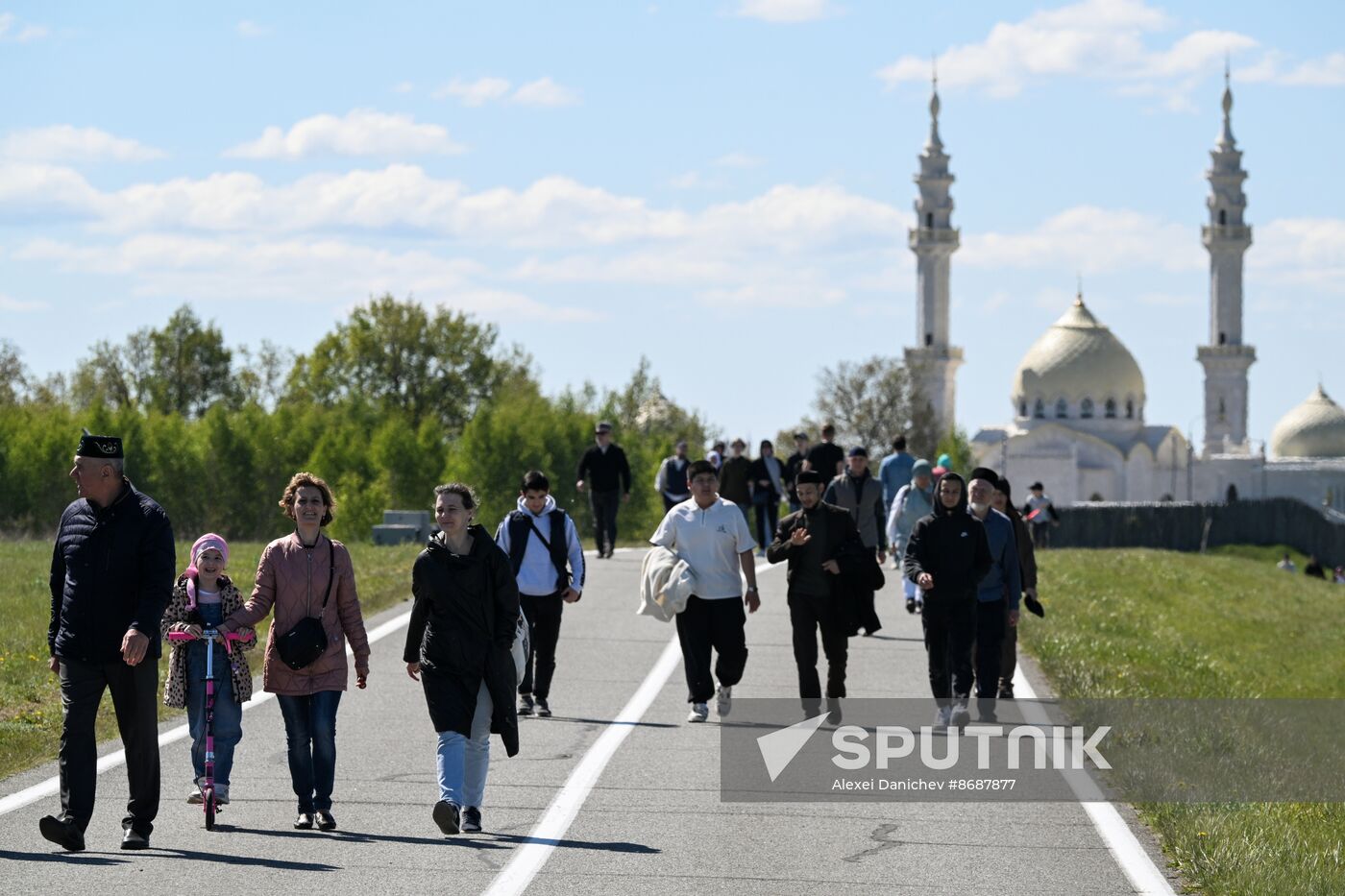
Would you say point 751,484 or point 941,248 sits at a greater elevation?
Answer: point 941,248

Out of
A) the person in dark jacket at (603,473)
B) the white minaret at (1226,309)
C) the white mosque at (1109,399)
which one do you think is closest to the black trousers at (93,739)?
the person in dark jacket at (603,473)

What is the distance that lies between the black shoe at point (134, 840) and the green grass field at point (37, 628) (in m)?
2.79

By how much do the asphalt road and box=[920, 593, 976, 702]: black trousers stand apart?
5.12 ft

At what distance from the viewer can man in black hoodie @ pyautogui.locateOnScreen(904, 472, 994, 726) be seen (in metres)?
14.4

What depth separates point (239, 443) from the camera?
2928 inches

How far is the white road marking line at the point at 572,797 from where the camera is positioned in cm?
931

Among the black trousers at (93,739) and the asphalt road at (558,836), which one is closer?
the asphalt road at (558,836)

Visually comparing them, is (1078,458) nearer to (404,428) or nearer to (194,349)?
(194,349)

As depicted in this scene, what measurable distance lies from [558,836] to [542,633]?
4.89m

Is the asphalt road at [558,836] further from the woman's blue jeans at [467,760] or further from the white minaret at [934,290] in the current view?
the white minaret at [934,290]

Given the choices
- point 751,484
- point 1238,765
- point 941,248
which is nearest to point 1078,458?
point 941,248

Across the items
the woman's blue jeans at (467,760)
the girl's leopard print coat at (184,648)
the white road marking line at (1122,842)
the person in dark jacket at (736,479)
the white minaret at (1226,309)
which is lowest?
the white road marking line at (1122,842)

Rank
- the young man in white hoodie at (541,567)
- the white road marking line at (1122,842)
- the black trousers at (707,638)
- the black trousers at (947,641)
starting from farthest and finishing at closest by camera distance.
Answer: the young man in white hoodie at (541,567), the black trousers at (707,638), the black trousers at (947,641), the white road marking line at (1122,842)

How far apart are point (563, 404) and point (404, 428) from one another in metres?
14.1
